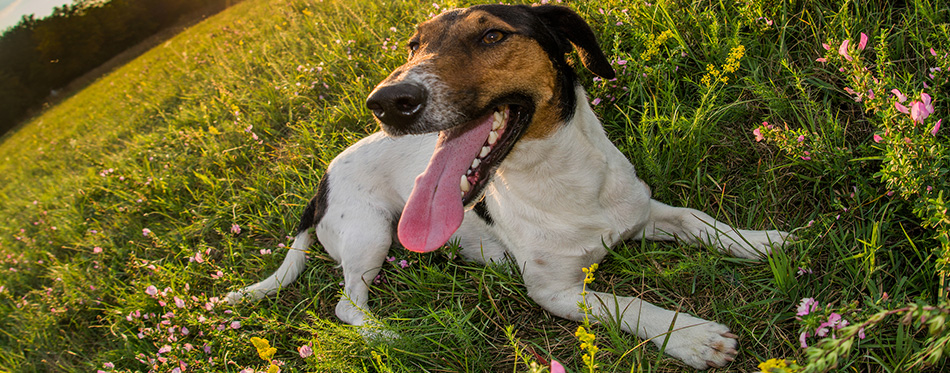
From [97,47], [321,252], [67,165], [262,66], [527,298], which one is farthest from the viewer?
[97,47]

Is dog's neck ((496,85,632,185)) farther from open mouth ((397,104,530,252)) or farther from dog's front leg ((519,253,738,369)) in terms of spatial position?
dog's front leg ((519,253,738,369))

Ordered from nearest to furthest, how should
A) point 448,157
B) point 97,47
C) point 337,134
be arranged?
point 448,157 → point 337,134 → point 97,47

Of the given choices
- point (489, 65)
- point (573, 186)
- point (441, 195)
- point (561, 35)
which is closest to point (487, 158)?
point (441, 195)

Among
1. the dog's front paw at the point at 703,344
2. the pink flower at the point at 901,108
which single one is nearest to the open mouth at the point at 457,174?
the dog's front paw at the point at 703,344

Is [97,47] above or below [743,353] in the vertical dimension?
above

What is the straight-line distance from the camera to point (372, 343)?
2.60 m

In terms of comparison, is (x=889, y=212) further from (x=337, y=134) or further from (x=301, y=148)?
(x=301, y=148)

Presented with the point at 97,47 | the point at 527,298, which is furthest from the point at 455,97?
the point at 97,47

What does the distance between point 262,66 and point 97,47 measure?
28.8 metres

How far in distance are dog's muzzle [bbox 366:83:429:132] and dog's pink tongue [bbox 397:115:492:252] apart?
0.39 meters

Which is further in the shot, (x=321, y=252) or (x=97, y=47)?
(x=97, y=47)

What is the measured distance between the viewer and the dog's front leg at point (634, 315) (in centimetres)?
217

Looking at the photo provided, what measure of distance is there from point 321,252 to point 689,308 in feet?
8.36

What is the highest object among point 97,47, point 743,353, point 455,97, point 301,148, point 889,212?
→ point 97,47
